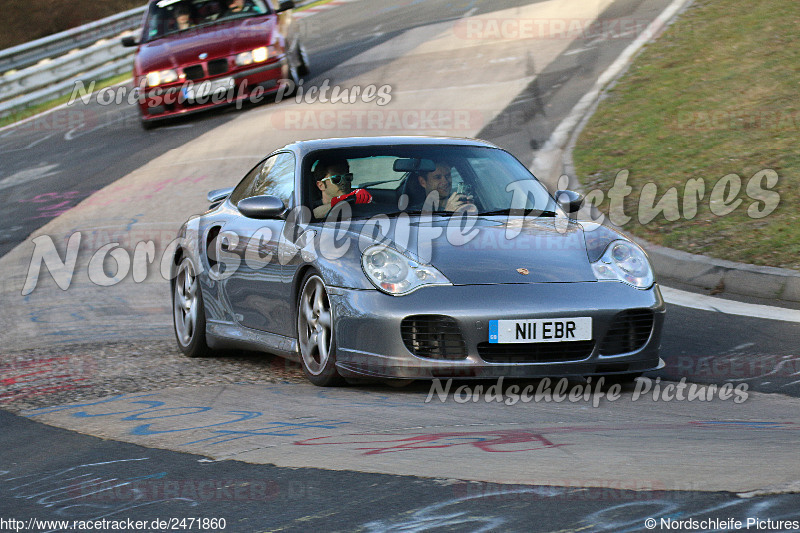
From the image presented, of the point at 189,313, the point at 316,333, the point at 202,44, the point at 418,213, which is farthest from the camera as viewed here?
the point at 202,44

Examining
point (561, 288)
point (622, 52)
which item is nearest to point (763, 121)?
point (622, 52)

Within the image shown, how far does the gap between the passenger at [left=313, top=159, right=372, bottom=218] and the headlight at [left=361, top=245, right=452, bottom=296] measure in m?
A: 0.84

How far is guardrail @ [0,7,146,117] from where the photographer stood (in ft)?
76.2

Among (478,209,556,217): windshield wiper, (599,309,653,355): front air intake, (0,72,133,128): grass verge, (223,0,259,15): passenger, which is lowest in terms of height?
(0,72,133,128): grass verge

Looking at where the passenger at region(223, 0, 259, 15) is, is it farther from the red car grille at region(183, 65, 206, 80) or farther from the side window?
the side window

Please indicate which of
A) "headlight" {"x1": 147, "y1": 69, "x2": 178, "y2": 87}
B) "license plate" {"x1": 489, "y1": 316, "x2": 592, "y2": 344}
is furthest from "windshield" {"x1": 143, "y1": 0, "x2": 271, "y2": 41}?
"license plate" {"x1": 489, "y1": 316, "x2": 592, "y2": 344}

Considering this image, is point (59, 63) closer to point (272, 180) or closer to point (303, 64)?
point (303, 64)

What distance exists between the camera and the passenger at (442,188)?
23.2 ft

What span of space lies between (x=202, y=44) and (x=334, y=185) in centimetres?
1086

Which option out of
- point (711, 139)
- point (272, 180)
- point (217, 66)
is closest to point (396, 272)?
point (272, 180)

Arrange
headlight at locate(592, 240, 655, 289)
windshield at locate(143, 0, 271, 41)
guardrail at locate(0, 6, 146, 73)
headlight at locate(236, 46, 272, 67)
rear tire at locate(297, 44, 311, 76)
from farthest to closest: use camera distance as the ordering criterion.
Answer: guardrail at locate(0, 6, 146, 73) → rear tire at locate(297, 44, 311, 76) → windshield at locate(143, 0, 271, 41) → headlight at locate(236, 46, 272, 67) → headlight at locate(592, 240, 655, 289)

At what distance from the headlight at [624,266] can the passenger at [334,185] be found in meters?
1.42

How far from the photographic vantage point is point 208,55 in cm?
1734

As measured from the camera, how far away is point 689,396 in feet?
19.3
